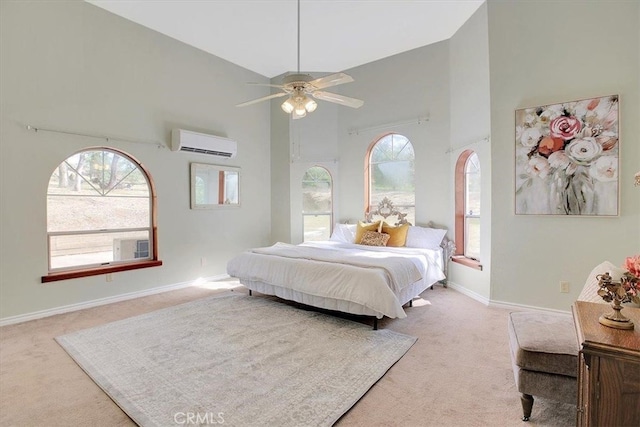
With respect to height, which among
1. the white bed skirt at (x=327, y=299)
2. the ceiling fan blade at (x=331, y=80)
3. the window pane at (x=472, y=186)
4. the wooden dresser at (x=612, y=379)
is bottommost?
the white bed skirt at (x=327, y=299)

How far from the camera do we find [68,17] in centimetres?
372

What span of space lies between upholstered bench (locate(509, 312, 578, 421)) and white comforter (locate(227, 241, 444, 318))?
1.23 m

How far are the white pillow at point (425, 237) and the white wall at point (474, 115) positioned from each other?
0.95ft

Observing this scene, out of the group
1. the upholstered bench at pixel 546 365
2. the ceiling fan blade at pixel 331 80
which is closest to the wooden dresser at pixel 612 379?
the upholstered bench at pixel 546 365

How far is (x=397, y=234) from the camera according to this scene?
480 centimetres

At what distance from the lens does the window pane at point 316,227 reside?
6.06 m

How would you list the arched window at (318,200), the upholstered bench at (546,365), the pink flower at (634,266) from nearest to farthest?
the pink flower at (634,266), the upholstered bench at (546,365), the arched window at (318,200)

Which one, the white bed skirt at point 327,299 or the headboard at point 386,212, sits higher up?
the headboard at point 386,212

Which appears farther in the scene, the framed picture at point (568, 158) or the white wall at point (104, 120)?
the white wall at point (104, 120)

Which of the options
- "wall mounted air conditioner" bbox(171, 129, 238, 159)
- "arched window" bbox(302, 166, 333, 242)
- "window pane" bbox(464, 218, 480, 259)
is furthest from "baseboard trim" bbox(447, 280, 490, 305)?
"wall mounted air conditioner" bbox(171, 129, 238, 159)

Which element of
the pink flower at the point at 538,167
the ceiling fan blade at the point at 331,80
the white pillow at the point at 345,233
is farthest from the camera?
the white pillow at the point at 345,233

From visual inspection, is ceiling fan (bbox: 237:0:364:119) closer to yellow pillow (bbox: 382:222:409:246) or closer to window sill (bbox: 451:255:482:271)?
yellow pillow (bbox: 382:222:409:246)

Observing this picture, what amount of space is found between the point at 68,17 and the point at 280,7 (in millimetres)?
2473

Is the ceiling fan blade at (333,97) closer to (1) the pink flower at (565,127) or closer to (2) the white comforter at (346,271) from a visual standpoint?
(2) the white comforter at (346,271)
